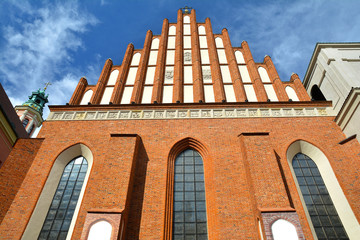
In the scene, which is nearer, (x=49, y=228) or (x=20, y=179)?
(x=49, y=228)

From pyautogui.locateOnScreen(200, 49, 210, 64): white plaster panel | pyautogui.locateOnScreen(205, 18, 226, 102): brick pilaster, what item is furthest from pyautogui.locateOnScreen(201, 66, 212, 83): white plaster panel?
pyautogui.locateOnScreen(200, 49, 210, 64): white plaster panel

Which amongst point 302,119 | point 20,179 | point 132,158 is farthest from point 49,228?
point 302,119

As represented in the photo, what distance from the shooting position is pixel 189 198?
25.2 ft

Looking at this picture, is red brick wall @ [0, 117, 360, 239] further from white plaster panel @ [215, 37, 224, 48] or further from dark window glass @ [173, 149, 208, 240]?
white plaster panel @ [215, 37, 224, 48]

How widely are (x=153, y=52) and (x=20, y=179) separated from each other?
906cm

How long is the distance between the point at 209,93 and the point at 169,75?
240 cm

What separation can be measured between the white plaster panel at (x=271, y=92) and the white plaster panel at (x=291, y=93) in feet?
2.10

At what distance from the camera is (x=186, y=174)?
27.2 feet

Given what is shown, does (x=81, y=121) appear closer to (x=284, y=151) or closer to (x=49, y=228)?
(x=49, y=228)

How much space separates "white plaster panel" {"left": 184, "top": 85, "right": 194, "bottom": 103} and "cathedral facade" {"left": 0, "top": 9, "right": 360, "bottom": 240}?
0.06 metres

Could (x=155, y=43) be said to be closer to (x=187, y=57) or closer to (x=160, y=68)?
(x=187, y=57)

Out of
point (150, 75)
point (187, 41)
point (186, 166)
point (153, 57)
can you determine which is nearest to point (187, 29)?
point (187, 41)

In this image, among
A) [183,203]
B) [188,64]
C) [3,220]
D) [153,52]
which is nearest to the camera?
[3,220]

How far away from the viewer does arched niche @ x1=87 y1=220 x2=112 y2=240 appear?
5965 millimetres
